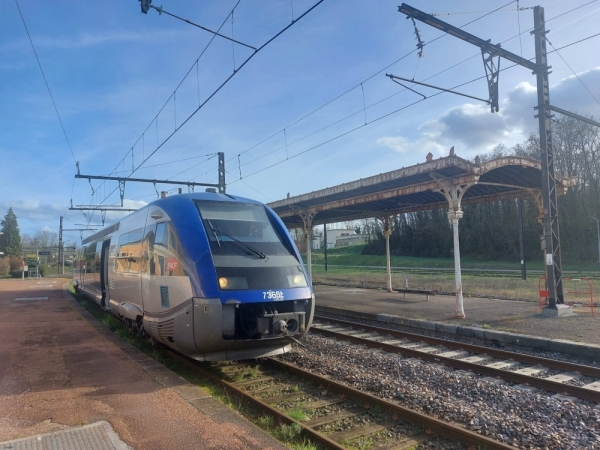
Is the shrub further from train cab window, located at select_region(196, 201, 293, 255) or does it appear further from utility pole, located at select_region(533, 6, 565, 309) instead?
utility pole, located at select_region(533, 6, 565, 309)

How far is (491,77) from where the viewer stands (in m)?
11.3

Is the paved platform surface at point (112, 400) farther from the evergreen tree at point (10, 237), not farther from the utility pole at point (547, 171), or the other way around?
the evergreen tree at point (10, 237)

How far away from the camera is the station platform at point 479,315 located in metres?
10.7

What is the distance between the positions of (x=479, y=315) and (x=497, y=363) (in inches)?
199

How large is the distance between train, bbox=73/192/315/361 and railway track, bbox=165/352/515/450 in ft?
1.82

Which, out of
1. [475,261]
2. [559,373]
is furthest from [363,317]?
[475,261]

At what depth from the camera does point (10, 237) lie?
82.6 metres

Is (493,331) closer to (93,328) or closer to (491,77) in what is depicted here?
(491,77)

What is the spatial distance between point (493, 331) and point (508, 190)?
7.00 meters

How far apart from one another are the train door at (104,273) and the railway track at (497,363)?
6401 mm

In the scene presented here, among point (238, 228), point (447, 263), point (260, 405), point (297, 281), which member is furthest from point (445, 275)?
point (260, 405)

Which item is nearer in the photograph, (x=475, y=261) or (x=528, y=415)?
(x=528, y=415)

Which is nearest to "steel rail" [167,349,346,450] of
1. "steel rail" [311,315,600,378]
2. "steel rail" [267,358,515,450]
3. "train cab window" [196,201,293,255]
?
"steel rail" [267,358,515,450]

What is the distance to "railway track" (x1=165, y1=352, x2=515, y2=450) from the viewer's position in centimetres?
491
